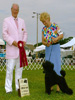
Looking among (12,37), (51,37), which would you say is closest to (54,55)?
(51,37)

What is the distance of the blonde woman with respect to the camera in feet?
12.6

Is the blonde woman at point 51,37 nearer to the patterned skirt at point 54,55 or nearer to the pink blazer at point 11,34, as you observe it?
the patterned skirt at point 54,55

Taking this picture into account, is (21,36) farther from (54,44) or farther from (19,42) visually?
(54,44)

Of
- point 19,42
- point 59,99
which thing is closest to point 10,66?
point 19,42

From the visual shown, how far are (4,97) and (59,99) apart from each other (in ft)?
3.24

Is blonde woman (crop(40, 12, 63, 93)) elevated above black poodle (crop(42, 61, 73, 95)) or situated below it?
above

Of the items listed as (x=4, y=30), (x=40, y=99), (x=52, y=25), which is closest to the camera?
(x=40, y=99)

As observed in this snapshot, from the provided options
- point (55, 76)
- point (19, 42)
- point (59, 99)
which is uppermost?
point (19, 42)

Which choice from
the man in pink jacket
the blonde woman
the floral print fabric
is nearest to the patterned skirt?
the blonde woman

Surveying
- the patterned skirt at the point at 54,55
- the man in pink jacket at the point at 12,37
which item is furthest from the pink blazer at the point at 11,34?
the patterned skirt at the point at 54,55

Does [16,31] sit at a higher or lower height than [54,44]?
higher

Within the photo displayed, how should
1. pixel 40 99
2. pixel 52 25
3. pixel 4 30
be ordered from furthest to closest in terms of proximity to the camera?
pixel 52 25 → pixel 4 30 → pixel 40 99

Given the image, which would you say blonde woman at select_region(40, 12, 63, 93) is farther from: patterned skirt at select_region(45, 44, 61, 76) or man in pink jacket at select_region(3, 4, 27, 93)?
man in pink jacket at select_region(3, 4, 27, 93)

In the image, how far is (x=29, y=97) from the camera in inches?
141
